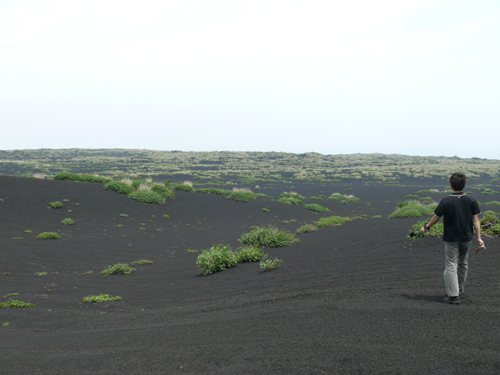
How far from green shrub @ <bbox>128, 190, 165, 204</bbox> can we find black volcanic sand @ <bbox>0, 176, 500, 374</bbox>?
10.4 meters

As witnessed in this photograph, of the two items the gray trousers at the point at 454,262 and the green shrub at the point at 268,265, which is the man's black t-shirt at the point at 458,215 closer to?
the gray trousers at the point at 454,262

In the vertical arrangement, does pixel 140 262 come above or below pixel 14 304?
below

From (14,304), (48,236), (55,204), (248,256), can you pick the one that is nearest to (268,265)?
(248,256)

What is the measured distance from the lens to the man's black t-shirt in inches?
199

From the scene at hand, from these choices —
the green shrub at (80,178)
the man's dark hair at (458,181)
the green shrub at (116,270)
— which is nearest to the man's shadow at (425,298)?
the man's dark hair at (458,181)

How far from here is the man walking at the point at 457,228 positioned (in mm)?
5082

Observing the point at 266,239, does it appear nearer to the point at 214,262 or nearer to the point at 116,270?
the point at 214,262

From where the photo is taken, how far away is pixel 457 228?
508 cm

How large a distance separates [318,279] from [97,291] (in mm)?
5654

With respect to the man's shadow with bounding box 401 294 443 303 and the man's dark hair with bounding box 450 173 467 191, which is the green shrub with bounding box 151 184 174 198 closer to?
the man's shadow with bounding box 401 294 443 303

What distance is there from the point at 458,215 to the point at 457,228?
19cm

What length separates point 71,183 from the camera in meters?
25.3

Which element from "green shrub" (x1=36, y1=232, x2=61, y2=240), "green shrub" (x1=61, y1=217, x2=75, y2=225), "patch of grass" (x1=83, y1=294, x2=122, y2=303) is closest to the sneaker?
"patch of grass" (x1=83, y1=294, x2=122, y2=303)

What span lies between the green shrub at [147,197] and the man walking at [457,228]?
21.8m
